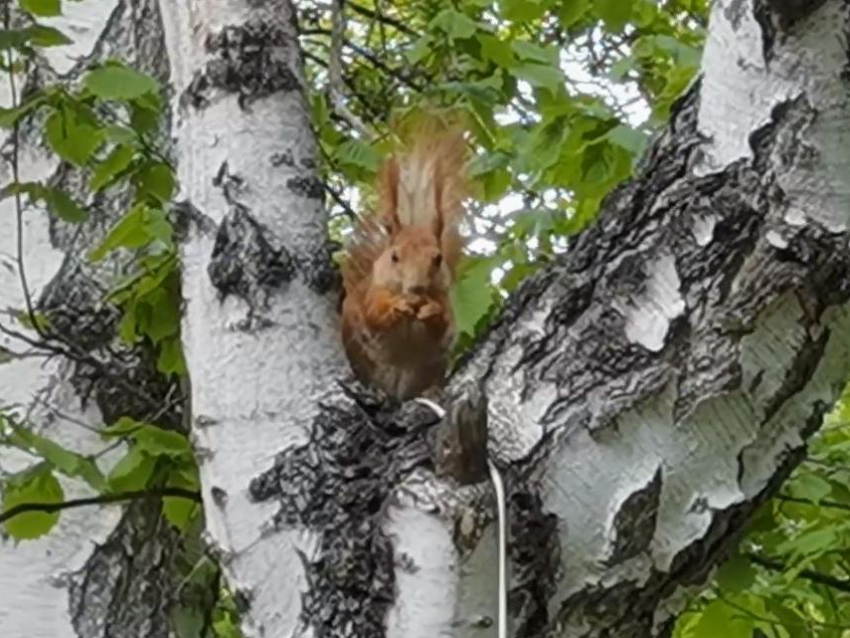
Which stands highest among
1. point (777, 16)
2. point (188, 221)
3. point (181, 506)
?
point (188, 221)

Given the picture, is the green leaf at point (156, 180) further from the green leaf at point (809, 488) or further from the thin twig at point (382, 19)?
the thin twig at point (382, 19)

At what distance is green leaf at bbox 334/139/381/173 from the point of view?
1686 millimetres

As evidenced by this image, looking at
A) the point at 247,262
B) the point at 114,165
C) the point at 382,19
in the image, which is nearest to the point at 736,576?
the point at 247,262

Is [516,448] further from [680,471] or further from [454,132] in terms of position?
[454,132]

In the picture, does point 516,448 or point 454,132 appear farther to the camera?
point 454,132

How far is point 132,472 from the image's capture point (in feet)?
4.27

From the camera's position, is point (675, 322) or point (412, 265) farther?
point (412, 265)

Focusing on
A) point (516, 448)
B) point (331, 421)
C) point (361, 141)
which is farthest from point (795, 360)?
point (361, 141)

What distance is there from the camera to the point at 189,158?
1175 millimetres

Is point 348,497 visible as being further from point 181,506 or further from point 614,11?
point 614,11

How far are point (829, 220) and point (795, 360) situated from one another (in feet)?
0.30

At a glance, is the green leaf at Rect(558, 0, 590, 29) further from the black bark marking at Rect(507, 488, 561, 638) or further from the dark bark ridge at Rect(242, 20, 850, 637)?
the black bark marking at Rect(507, 488, 561, 638)

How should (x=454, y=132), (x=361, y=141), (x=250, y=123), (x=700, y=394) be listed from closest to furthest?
(x=700, y=394)
(x=250, y=123)
(x=454, y=132)
(x=361, y=141)

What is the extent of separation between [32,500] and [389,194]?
42 cm
